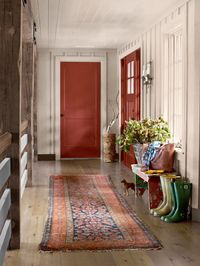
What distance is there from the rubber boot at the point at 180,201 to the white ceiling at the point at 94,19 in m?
2.09

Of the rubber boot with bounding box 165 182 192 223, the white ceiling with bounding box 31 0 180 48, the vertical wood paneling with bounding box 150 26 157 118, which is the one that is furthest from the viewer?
the vertical wood paneling with bounding box 150 26 157 118

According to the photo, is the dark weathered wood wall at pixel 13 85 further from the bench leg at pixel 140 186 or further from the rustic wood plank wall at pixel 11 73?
the bench leg at pixel 140 186

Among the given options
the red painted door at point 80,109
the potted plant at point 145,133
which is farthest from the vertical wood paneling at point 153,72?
the red painted door at point 80,109

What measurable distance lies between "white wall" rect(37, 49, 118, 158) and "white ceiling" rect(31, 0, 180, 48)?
802 millimetres

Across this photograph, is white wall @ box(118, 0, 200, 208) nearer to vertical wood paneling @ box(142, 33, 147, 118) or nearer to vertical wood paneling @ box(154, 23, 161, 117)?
vertical wood paneling @ box(154, 23, 161, 117)

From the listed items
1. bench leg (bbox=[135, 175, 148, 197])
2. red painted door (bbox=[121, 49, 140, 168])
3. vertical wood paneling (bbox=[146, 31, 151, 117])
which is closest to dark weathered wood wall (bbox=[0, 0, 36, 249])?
bench leg (bbox=[135, 175, 148, 197])

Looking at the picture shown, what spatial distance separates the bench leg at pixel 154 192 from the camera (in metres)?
5.56

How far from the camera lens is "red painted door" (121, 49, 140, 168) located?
8.38 m

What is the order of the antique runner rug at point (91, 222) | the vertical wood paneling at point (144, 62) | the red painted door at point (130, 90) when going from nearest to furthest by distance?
1. the antique runner rug at point (91, 222)
2. the vertical wood paneling at point (144, 62)
3. the red painted door at point (130, 90)

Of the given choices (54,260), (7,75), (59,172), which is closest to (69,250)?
(54,260)

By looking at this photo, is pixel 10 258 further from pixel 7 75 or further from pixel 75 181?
pixel 75 181

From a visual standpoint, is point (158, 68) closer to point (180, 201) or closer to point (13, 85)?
point (180, 201)

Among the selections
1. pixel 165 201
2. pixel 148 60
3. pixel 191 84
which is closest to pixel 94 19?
pixel 148 60

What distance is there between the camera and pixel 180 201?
5.11 meters
